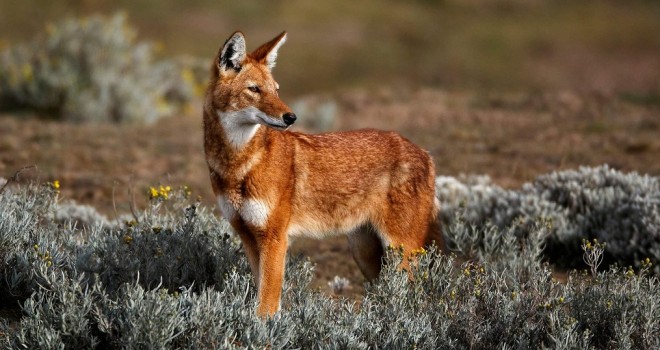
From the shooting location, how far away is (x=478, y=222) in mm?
8977

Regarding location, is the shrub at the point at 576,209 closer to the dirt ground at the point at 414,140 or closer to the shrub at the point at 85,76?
the dirt ground at the point at 414,140

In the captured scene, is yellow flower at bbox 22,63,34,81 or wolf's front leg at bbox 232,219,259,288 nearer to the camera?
wolf's front leg at bbox 232,219,259,288

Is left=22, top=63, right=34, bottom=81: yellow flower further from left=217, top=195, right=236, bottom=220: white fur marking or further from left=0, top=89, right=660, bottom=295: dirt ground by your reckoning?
left=217, top=195, right=236, bottom=220: white fur marking

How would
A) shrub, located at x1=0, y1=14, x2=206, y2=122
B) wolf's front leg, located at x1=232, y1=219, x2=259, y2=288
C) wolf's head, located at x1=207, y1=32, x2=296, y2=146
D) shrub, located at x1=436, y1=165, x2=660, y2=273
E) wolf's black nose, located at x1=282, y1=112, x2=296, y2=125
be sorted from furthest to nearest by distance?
1. shrub, located at x1=0, y1=14, x2=206, y2=122
2. shrub, located at x1=436, y1=165, x2=660, y2=273
3. wolf's front leg, located at x1=232, y1=219, x2=259, y2=288
4. wolf's head, located at x1=207, y1=32, x2=296, y2=146
5. wolf's black nose, located at x1=282, y1=112, x2=296, y2=125

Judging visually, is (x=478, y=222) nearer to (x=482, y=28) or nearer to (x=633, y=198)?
(x=633, y=198)

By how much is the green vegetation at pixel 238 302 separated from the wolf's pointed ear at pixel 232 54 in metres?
1.18

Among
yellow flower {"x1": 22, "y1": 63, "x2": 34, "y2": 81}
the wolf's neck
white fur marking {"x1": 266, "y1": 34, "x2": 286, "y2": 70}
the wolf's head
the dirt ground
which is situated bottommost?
the dirt ground

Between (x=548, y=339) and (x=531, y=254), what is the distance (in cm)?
179

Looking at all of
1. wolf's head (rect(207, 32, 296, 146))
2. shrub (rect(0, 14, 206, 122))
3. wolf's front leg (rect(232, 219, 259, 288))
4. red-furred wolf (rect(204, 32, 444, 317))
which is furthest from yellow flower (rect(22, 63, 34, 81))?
wolf's front leg (rect(232, 219, 259, 288))

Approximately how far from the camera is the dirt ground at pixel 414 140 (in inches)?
405

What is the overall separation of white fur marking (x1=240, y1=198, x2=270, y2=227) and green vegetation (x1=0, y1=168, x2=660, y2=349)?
1.26 ft

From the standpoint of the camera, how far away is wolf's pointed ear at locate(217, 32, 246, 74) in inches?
226

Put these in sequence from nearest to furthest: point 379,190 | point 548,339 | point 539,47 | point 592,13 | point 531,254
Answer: point 548,339 → point 379,190 → point 531,254 → point 539,47 → point 592,13

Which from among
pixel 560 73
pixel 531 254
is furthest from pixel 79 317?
pixel 560 73
